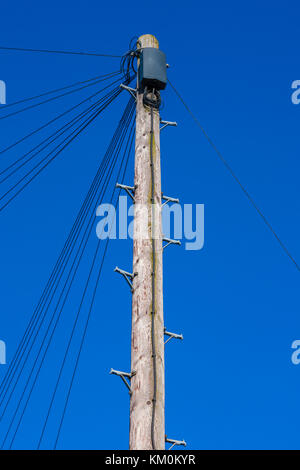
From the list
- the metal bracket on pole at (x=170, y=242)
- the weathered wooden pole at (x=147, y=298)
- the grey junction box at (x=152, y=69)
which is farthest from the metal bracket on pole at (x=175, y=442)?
the grey junction box at (x=152, y=69)

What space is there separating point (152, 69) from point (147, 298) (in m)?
3.42

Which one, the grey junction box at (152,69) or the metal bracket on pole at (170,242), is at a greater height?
the grey junction box at (152,69)

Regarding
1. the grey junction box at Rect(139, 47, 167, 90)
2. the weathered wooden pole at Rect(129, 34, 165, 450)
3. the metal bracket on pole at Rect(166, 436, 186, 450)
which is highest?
the grey junction box at Rect(139, 47, 167, 90)

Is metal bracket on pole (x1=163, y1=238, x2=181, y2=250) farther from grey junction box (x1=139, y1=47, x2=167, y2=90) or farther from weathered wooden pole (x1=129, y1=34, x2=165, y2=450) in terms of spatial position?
→ grey junction box (x1=139, y1=47, x2=167, y2=90)

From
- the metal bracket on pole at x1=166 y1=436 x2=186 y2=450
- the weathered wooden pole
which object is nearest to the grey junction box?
the weathered wooden pole

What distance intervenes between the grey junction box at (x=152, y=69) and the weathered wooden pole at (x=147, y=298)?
335mm

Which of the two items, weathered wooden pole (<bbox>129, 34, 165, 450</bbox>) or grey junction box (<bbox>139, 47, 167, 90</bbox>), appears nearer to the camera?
weathered wooden pole (<bbox>129, 34, 165, 450</bbox>)

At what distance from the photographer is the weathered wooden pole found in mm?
7234

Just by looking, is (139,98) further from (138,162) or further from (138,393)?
(138,393)

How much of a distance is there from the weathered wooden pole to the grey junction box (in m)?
0.34

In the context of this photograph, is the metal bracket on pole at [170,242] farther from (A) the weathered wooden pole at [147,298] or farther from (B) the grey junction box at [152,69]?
(B) the grey junction box at [152,69]

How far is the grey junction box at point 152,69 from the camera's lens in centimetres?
959
